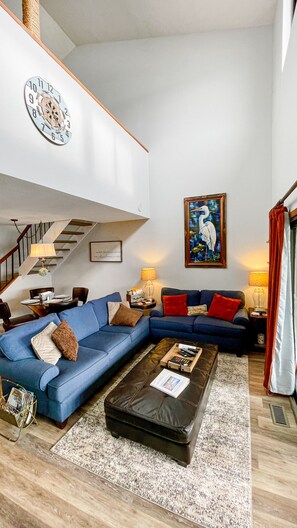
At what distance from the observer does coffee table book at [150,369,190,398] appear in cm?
202

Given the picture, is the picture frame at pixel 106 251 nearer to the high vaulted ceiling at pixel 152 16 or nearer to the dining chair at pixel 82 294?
the dining chair at pixel 82 294

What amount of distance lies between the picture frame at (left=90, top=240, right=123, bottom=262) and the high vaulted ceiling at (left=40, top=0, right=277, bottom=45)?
417cm

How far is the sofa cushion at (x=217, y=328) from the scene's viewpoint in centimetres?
344

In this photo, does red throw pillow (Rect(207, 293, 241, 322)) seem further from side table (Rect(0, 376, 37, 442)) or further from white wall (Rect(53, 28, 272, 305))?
side table (Rect(0, 376, 37, 442))

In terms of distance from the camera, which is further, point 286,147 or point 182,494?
point 286,147

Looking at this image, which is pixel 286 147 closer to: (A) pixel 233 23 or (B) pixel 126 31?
(A) pixel 233 23

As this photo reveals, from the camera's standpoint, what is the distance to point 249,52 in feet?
13.3

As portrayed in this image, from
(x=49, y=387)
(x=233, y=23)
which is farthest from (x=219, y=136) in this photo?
(x=49, y=387)

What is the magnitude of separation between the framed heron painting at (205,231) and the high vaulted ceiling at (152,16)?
2883 mm

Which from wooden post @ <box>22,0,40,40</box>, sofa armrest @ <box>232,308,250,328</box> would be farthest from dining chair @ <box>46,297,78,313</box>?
wooden post @ <box>22,0,40,40</box>

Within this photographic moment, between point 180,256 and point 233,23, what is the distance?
4.19 meters

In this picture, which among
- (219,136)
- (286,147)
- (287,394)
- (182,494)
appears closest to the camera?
(182,494)

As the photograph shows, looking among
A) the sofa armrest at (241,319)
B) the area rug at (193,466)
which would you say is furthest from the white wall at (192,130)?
the area rug at (193,466)

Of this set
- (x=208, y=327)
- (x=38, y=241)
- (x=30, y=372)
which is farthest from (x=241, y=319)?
(x=38, y=241)
